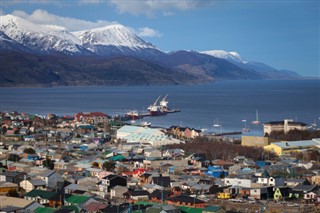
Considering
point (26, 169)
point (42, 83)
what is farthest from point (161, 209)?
point (42, 83)

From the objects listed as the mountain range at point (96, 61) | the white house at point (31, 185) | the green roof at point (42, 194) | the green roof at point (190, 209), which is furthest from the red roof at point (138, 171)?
the mountain range at point (96, 61)

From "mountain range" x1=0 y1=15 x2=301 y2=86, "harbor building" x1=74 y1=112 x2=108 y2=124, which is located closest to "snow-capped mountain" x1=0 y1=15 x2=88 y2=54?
"mountain range" x1=0 y1=15 x2=301 y2=86

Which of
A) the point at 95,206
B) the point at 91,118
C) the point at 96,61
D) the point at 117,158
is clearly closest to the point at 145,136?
the point at 117,158

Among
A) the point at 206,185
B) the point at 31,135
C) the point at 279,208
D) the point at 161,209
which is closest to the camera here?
the point at 161,209

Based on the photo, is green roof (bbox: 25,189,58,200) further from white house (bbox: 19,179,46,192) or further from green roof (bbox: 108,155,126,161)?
green roof (bbox: 108,155,126,161)

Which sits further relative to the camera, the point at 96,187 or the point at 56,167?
the point at 56,167

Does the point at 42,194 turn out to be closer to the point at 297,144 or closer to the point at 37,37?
the point at 297,144

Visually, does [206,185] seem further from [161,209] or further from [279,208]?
[161,209]

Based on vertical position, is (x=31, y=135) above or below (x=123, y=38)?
below

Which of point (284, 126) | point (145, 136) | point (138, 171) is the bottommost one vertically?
point (138, 171)
